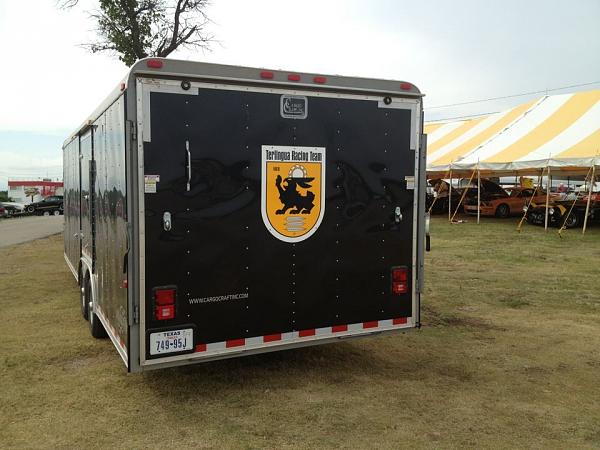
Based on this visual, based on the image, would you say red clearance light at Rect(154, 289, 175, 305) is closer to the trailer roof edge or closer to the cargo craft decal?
the cargo craft decal

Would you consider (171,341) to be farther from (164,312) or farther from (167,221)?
(167,221)

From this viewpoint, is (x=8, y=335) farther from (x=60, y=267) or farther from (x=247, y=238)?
(x=60, y=267)

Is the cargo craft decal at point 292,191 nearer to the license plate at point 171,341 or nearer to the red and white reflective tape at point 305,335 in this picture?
the red and white reflective tape at point 305,335

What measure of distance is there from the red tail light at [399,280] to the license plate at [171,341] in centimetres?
191

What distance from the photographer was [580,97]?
2175 cm

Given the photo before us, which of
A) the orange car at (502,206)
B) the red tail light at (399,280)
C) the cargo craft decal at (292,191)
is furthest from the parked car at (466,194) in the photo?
the cargo craft decal at (292,191)

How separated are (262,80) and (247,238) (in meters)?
1.25

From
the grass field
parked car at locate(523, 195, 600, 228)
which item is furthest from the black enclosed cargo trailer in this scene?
parked car at locate(523, 195, 600, 228)

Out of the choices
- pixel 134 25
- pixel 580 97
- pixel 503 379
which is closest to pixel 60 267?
pixel 134 25

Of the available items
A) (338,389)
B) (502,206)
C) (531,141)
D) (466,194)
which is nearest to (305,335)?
(338,389)

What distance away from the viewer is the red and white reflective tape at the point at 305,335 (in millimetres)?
4332

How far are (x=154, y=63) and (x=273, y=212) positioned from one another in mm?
1448

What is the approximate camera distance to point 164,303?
13.5 ft

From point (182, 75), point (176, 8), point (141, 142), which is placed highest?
point (176, 8)
